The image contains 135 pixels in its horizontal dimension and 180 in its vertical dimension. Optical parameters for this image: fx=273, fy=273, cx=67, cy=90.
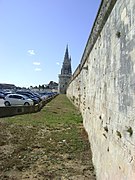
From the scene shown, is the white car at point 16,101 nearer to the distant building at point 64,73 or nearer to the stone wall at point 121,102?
the stone wall at point 121,102

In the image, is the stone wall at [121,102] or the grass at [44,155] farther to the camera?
→ the grass at [44,155]

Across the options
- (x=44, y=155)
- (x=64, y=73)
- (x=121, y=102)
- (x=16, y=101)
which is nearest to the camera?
(x=121, y=102)

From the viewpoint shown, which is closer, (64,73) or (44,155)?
(44,155)

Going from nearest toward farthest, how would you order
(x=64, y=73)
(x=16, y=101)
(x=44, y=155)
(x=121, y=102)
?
(x=121, y=102) < (x=44, y=155) < (x=16, y=101) < (x=64, y=73)

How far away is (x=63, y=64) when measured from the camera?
127938 mm

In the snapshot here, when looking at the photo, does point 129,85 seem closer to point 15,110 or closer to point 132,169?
point 132,169

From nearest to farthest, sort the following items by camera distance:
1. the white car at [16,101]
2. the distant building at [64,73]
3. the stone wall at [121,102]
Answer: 1. the stone wall at [121,102]
2. the white car at [16,101]
3. the distant building at [64,73]

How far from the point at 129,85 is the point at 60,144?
6.17 metres

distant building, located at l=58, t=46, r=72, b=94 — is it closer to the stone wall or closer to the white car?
the white car

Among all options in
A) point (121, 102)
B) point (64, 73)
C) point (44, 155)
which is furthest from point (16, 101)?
point (64, 73)

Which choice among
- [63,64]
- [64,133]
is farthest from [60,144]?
[63,64]

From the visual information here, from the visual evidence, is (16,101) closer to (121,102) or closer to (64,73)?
(121,102)

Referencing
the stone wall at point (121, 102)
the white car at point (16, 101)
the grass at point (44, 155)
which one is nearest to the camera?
the stone wall at point (121, 102)

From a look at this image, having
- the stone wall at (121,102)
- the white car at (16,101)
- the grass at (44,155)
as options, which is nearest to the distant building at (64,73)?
the white car at (16,101)
